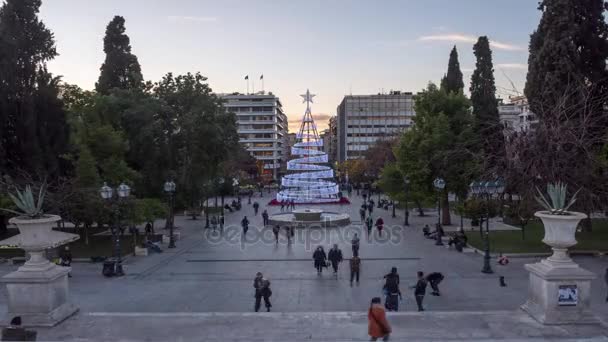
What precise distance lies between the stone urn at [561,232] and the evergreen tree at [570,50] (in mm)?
19869

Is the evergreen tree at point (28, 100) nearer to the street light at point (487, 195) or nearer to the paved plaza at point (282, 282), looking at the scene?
the paved plaza at point (282, 282)

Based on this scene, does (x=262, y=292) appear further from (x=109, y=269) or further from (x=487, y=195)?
(x=487, y=195)

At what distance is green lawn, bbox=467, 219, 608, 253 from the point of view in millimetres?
27075

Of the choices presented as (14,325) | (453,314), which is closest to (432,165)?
(453,314)

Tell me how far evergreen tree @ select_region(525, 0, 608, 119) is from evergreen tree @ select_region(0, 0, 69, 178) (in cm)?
2818

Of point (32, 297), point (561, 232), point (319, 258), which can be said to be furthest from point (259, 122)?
point (561, 232)

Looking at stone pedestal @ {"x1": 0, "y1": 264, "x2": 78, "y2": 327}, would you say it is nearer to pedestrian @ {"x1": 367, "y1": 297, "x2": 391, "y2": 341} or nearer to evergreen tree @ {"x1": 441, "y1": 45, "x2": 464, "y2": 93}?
pedestrian @ {"x1": 367, "y1": 297, "x2": 391, "y2": 341}

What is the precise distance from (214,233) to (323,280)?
17600mm

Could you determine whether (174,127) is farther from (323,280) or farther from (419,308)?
(419,308)

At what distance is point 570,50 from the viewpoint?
3016 cm

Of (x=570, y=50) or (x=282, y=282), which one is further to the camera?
(x=570, y=50)

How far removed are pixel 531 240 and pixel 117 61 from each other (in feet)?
116

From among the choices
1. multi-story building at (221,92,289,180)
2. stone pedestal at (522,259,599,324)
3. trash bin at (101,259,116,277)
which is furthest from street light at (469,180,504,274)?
multi-story building at (221,92,289,180)

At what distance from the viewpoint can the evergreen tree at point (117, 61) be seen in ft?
148
